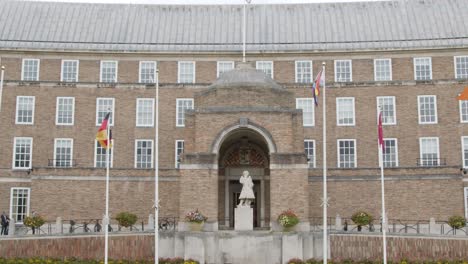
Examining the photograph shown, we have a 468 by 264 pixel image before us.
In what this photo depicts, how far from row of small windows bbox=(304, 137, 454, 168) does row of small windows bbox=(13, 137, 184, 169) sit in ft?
35.2

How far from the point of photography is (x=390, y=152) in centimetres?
4894

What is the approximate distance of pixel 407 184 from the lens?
43.5 metres

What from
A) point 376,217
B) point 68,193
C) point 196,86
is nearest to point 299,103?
point 196,86

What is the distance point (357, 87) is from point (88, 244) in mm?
26915

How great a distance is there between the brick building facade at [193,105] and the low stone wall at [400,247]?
25.9 feet

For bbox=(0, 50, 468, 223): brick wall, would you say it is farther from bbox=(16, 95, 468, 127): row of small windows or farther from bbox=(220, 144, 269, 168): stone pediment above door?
bbox=(220, 144, 269, 168): stone pediment above door

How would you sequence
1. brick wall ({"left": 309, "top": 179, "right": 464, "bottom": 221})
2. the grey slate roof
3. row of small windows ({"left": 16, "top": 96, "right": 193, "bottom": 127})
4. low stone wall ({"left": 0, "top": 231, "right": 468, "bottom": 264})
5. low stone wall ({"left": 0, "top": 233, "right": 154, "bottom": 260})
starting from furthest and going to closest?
the grey slate roof
row of small windows ({"left": 16, "top": 96, "right": 193, "bottom": 127})
brick wall ({"left": 309, "top": 179, "right": 464, "bottom": 221})
low stone wall ({"left": 0, "top": 233, "right": 154, "bottom": 260})
low stone wall ({"left": 0, "top": 231, "right": 468, "bottom": 264})

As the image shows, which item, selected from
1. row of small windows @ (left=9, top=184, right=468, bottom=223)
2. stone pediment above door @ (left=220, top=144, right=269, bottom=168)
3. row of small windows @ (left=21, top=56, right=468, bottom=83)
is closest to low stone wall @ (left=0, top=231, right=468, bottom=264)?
stone pediment above door @ (left=220, top=144, right=269, bottom=168)

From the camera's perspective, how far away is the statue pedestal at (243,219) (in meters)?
32.9

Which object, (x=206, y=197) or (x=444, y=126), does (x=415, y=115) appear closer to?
(x=444, y=126)

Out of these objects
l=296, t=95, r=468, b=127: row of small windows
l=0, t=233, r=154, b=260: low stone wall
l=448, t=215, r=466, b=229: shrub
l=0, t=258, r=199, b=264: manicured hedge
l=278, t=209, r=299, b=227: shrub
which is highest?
l=296, t=95, r=468, b=127: row of small windows

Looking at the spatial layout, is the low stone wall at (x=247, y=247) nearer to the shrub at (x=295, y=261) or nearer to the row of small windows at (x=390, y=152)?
the shrub at (x=295, y=261)

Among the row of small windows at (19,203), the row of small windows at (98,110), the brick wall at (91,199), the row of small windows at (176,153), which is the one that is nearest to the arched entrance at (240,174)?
the brick wall at (91,199)

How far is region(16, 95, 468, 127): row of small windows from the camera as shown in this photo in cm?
4919
